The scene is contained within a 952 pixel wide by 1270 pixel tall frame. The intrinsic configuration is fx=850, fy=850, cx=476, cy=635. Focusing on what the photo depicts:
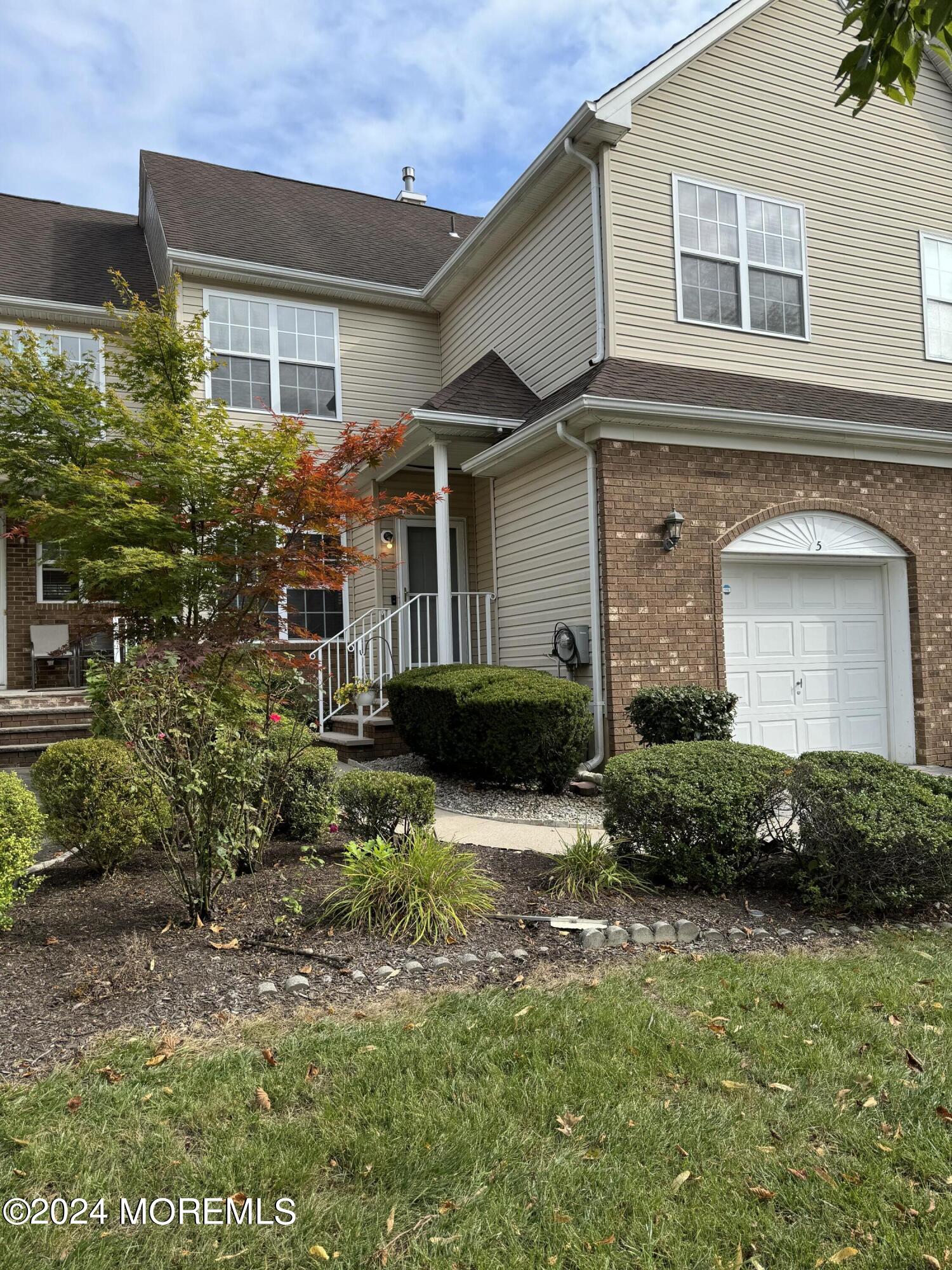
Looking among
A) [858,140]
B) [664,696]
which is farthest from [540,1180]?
[858,140]

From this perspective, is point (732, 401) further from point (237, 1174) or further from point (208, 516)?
point (237, 1174)

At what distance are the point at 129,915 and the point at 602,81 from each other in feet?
31.3

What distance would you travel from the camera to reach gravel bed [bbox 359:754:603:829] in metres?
6.97

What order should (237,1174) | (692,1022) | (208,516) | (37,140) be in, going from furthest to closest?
(37,140), (208,516), (692,1022), (237,1174)

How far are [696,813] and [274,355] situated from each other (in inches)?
406

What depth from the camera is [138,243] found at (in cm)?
1535

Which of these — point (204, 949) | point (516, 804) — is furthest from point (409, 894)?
point (516, 804)

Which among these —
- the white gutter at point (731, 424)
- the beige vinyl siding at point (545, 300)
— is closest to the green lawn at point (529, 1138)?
the white gutter at point (731, 424)

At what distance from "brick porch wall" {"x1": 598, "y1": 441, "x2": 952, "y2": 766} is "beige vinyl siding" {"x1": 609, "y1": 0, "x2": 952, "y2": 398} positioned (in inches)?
62.8

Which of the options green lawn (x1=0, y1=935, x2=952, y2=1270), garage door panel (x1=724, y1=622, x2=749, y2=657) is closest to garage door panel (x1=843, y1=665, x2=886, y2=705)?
garage door panel (x1=724, y1=622, x2=749, y2=657)

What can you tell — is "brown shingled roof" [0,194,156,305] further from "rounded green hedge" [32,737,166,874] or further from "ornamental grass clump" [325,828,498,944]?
"ornamental grass clump" [325,828,498,944]

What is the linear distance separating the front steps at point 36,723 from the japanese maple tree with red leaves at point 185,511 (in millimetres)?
2812

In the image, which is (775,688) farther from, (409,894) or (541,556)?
(409,894)

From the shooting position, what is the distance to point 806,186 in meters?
10.6
